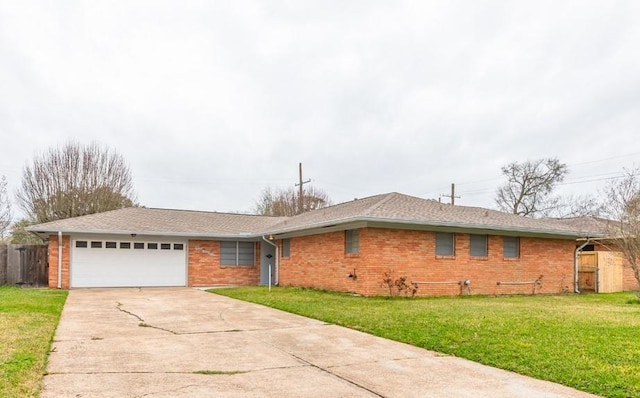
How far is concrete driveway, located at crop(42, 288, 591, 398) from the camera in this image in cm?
457

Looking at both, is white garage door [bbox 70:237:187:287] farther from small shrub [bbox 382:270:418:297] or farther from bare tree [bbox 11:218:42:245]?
bare tree [bbox 11:218:42:245]

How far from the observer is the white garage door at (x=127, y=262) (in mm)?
18070

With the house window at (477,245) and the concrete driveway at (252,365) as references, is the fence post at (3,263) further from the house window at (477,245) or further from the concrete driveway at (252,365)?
the house window at (477,245)

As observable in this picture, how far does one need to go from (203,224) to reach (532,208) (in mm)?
27845

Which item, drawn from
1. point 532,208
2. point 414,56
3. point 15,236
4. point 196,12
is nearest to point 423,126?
point 414,56

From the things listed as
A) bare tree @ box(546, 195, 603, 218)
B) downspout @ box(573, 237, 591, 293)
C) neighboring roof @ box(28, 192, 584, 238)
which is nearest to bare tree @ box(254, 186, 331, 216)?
neighboring roof @ box(28, 192, 584, 238)

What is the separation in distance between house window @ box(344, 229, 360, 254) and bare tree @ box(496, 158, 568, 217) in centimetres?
2713

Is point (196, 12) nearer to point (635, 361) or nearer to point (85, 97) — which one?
point (85, 97)

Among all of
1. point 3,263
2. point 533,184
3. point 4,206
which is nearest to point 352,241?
point 3,263

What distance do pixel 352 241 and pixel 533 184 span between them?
27.7 metres

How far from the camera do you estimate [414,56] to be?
1441cm

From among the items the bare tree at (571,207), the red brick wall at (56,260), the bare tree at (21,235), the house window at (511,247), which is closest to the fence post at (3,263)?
the red brick wall at (56,260)

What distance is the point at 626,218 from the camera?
14102 millimetres

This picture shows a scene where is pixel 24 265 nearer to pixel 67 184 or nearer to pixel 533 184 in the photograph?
pixel 67 184
